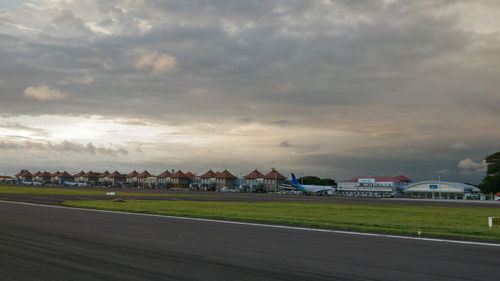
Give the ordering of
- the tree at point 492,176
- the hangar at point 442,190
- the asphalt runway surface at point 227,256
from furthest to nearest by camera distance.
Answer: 1. the hangar at point 442,190
2. the tree at point 492,176
3. the asphalt runway surface at point 227,256

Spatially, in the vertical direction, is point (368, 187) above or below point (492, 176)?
below

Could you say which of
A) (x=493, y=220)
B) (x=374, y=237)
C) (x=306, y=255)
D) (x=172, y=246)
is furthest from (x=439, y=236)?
(x=172, y=246)

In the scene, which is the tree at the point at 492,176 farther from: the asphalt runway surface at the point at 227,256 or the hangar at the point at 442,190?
the asphalt runway surface at the point at 227,256

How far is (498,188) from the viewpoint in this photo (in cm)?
14025

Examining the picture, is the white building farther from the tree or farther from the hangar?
the tree

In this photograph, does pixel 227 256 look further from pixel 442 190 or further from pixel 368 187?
pixel 442 190

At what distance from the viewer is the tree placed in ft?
467

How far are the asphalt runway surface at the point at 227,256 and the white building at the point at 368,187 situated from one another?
5336 inches

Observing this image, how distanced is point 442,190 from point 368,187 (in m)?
26.0

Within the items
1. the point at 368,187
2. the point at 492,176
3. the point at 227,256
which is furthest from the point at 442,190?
the point at 227,256

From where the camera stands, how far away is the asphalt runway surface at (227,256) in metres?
10.8

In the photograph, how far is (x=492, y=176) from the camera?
145 metres

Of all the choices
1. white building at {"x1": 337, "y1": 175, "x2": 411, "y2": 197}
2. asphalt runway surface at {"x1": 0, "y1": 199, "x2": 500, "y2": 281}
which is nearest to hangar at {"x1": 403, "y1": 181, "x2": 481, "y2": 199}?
white building at {"x1": 337, "y1": 175, "x2": 411, "y2": 197}

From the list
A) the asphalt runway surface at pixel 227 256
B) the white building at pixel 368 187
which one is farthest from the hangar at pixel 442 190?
the asphalt runway surface at pixel 227 256
